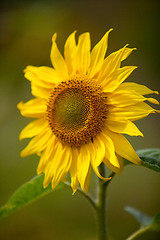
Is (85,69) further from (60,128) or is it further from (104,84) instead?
(60,128)

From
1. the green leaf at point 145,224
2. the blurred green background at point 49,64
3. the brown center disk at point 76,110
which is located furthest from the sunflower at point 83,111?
the blurred green background at point 49,64

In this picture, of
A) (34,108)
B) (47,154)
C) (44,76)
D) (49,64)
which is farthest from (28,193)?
(49,64)

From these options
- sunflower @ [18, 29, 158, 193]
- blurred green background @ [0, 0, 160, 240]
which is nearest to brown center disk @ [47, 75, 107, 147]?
sunflower @ [18, 29, 158, 193]

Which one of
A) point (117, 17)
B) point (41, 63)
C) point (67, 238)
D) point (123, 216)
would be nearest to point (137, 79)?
point (117, 17)

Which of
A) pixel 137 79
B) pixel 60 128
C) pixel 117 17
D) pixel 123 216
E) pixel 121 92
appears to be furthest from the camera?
pixel 117 17

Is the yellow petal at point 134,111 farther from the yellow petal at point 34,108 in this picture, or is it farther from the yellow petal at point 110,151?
the yellow petal at point 34,108

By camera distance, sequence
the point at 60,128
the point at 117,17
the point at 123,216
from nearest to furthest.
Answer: the point at 60,128, the point at 123,216, the point at 117,17
